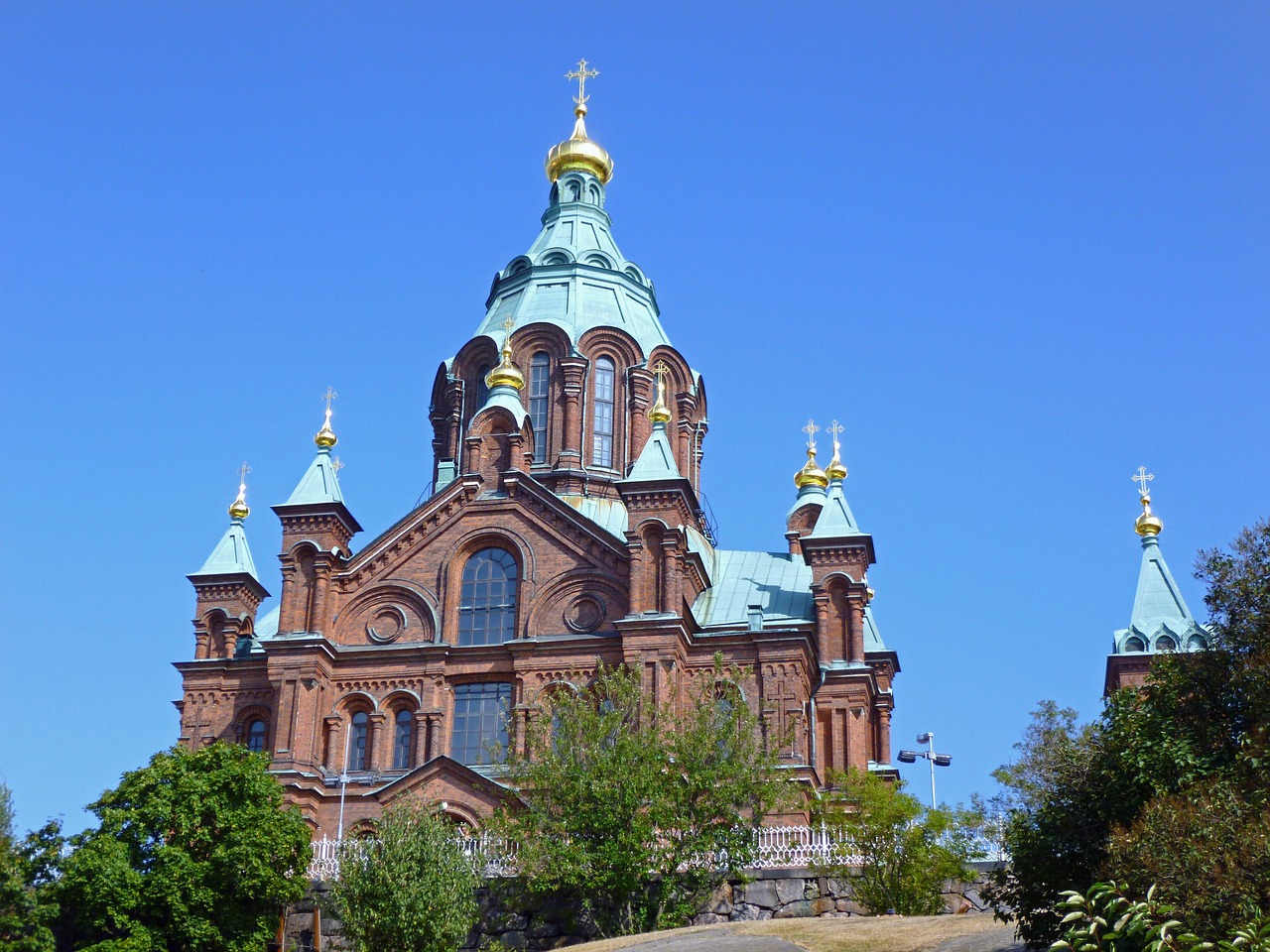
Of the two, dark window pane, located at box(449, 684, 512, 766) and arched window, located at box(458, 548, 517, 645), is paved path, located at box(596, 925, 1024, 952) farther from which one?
arched window, located at box(458, 548, 517, 645)

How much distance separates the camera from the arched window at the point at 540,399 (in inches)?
2119

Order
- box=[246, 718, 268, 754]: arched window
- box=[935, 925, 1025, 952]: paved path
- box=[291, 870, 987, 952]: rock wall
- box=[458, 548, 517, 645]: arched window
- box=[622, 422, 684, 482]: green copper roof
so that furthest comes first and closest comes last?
box=[246, 718, 268, 754]: arched window < box=[458, 548, 517, 645]: arched window < box=[622, 422, 684, 482]: green copper roof < box=[291, 870, 987, 952]: rock wall < box=[935, 925, 1025, 952]: paved path

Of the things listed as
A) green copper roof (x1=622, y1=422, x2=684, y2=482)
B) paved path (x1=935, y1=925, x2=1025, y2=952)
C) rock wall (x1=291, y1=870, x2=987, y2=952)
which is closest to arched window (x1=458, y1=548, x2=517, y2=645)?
green copper roof (x1=622, y1=422, x2=684, y2=482)

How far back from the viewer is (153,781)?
35156mm

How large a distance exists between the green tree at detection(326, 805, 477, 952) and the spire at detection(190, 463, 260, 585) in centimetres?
1767

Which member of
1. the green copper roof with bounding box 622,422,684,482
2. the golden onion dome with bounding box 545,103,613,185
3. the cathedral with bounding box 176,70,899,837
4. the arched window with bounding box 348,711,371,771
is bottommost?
the arched window with bounding box 348,711,371,771

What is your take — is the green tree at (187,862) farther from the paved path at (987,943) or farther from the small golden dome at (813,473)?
the small golden dome at (813,473)

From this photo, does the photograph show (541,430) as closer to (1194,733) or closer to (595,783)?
(595,783)

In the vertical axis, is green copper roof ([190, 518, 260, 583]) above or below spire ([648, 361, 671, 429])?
below

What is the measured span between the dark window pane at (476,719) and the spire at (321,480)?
6579 millimetres

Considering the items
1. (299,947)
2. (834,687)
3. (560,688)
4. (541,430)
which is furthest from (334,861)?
(541,430)

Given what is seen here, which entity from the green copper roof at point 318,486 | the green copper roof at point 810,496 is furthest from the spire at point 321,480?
the green copper roof at point 810,496

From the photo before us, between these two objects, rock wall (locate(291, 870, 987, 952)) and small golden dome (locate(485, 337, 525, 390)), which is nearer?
rock wall (locate(291, 870, 987, 952))

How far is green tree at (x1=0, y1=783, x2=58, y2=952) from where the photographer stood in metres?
32.6
